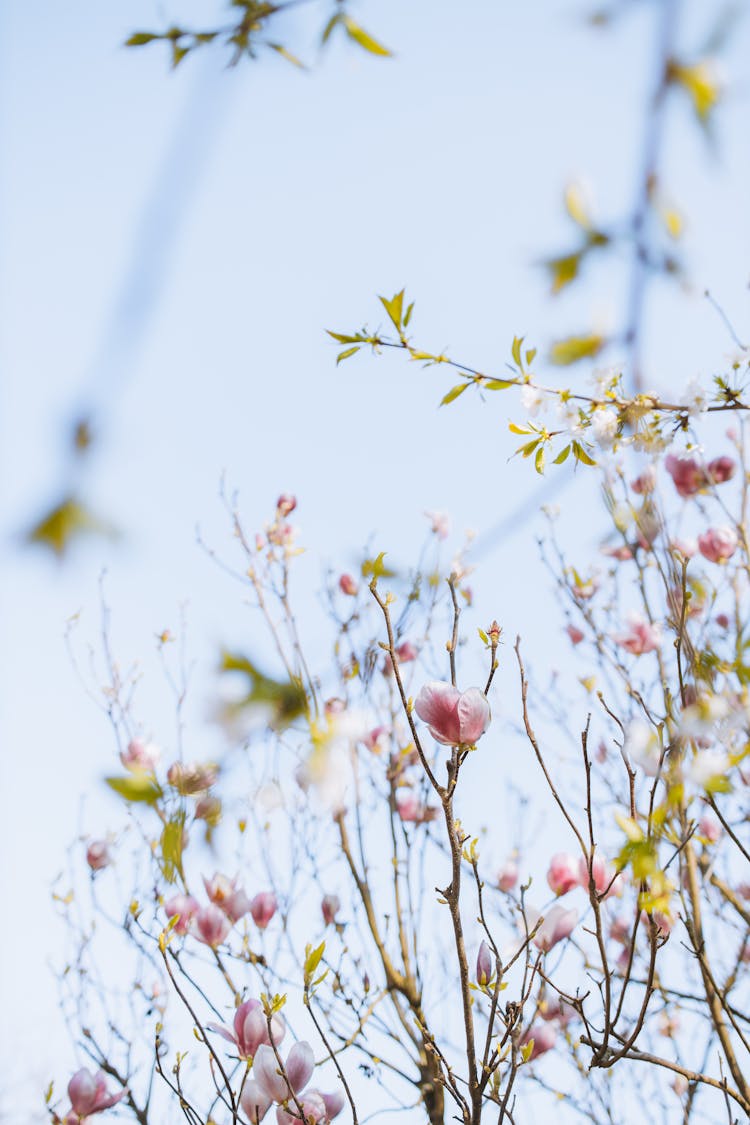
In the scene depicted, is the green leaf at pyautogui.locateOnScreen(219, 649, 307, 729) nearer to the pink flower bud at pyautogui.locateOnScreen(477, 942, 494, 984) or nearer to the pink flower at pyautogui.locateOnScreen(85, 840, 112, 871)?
the pink flower bud at pyautogui.locateOnScreen(477, 942, 494, 984)

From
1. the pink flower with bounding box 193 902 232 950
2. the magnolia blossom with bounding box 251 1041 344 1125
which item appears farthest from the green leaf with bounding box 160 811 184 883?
the pink flower with bounding box 193 902 232 950

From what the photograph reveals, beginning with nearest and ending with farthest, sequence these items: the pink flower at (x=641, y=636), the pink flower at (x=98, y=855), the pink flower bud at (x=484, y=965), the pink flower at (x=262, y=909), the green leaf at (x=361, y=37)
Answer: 1. the green leaf at (x=361, y=37)
2. the pink flower bud at (x=484, y=965)
3. the pink flower at (x=262, y=909)
4. the pink flower at (x=641, y=636)
5. the pink flower at (x=98, y=855)

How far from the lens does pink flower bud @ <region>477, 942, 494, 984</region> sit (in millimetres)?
1437

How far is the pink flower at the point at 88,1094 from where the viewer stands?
7.04 feet

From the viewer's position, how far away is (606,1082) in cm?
278

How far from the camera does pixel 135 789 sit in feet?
1.90

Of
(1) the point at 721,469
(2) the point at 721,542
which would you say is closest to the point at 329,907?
(2) the point at 721,542

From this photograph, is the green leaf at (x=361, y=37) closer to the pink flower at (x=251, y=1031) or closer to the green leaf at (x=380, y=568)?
the green leaf at (x=380, y=568)

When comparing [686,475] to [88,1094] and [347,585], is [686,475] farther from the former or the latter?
[88,1094]

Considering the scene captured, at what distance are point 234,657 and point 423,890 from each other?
2212mm

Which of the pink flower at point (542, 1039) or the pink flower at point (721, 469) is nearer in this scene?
the pink flower at point (542, 1039)

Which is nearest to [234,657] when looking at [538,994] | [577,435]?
[577,435]

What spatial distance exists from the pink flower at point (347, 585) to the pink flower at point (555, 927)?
1544 mm

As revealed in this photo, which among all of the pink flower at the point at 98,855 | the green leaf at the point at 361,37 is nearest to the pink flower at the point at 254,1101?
the pink flower at the point at 98,855
